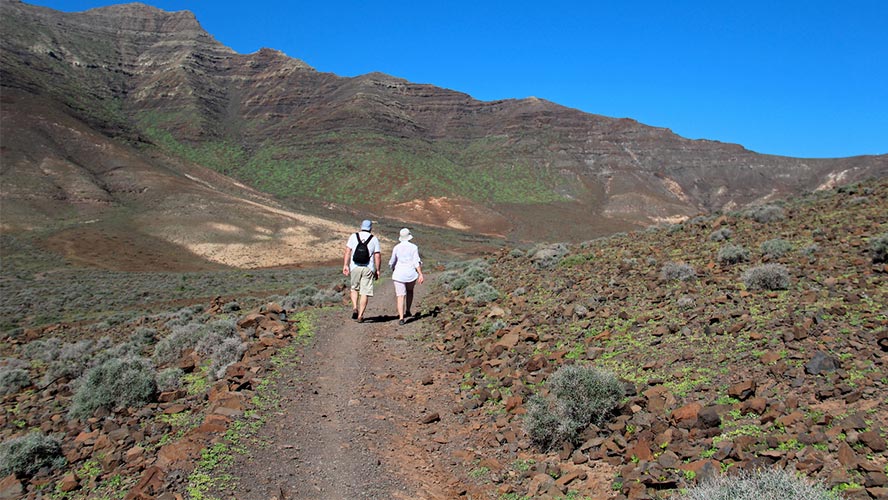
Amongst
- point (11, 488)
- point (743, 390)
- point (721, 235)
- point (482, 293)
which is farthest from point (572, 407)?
point (721, 235)

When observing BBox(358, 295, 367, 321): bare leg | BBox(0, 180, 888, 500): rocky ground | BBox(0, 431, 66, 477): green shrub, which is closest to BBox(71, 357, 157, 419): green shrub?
BBox(0, 180, 888, 500): rocky ground

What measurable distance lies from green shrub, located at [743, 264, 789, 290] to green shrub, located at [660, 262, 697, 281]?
4.05ft

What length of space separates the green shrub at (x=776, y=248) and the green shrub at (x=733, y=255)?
11.5 inches

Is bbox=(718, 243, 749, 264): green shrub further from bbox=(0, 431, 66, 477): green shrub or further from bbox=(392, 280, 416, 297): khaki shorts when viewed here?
bbox=(0, 431, 66, 477): green shrub

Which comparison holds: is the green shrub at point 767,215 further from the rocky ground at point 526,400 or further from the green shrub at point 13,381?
the green shrub at point 13,381

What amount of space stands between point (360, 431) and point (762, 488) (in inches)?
151

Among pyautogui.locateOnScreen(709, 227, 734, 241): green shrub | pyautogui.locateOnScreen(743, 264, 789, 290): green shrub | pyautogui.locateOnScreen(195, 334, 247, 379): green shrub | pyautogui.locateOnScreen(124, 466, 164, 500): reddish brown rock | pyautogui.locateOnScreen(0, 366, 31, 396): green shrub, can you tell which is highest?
pyautogui.locateOnScreen(709, 227, 734, 241): green shrub

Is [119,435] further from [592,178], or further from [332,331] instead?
[592,178]

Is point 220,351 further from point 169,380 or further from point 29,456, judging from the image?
point 29,456

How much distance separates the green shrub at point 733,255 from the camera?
31.5ft

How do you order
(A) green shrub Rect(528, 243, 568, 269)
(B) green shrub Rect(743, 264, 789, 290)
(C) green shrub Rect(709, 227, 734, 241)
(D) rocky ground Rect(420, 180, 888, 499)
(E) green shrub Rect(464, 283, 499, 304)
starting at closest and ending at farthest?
(D) rocky ground Rect(420, 180, 888, 499)
(B) green shrub Rect(743, 264, 789, 290)
(E) green shrub Rect(464, 283, 499, 304)
(C) green shrub Rect(709, 227, 734, 241)
(A) green shrub Rect(528, 243, 568, 269)

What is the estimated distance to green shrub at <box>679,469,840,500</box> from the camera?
3.23 meters

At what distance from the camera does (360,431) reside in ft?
19.3

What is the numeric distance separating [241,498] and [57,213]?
2538 inches
